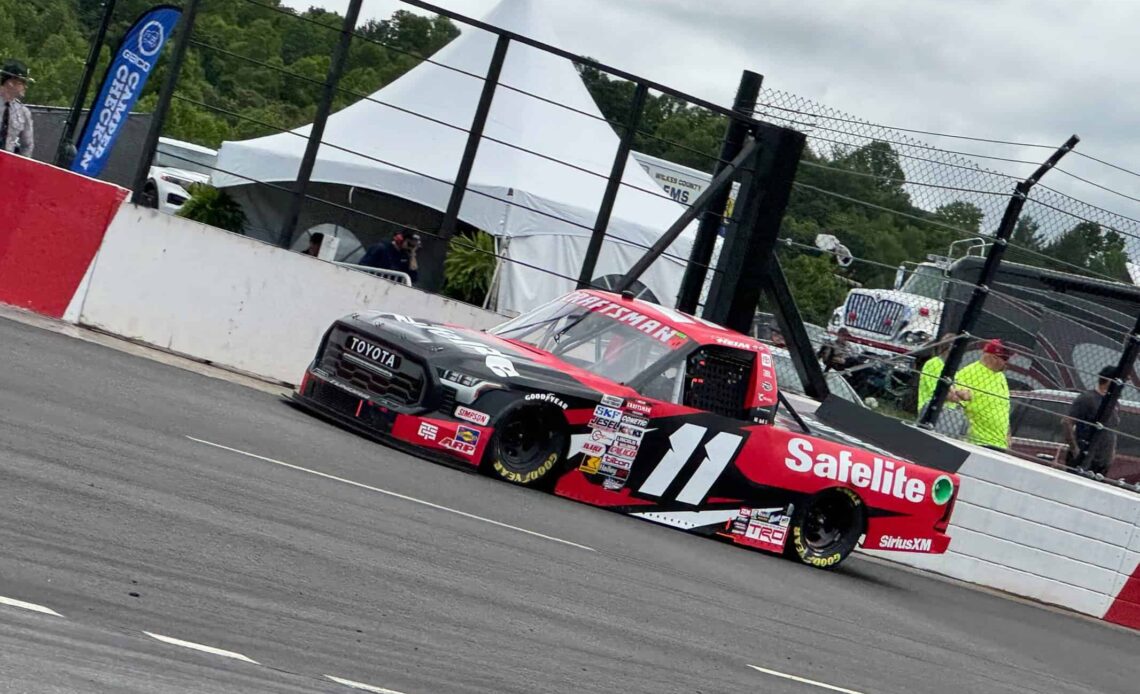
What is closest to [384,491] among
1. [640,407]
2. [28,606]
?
[640,407]

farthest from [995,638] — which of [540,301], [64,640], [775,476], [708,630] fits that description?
[540,301]

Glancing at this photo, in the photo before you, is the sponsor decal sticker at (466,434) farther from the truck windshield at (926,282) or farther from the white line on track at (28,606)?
the white line on track at (28,606)

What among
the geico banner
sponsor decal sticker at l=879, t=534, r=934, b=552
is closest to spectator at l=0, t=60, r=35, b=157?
the geico banner

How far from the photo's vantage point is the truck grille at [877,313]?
17.2 m

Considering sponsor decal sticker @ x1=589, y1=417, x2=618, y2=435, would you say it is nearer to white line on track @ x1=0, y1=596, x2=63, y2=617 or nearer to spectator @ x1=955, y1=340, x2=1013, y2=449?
spectator @ x1=955, y1=340, x2=1013, y2=449

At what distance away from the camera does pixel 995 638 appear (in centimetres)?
988

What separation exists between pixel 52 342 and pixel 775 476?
515 cm

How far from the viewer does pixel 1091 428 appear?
1308 centimetres

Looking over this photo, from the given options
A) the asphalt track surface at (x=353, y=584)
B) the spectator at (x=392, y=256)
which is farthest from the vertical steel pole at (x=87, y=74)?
the asphalt track surface at (x=353, y=584)

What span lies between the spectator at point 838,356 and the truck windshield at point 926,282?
76 cm

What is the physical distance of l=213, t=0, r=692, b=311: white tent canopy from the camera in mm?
19453

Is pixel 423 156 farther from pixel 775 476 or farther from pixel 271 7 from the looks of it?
pixel 775 476

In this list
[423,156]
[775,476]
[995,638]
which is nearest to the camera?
[995,638]

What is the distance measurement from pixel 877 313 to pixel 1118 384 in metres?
5.88
